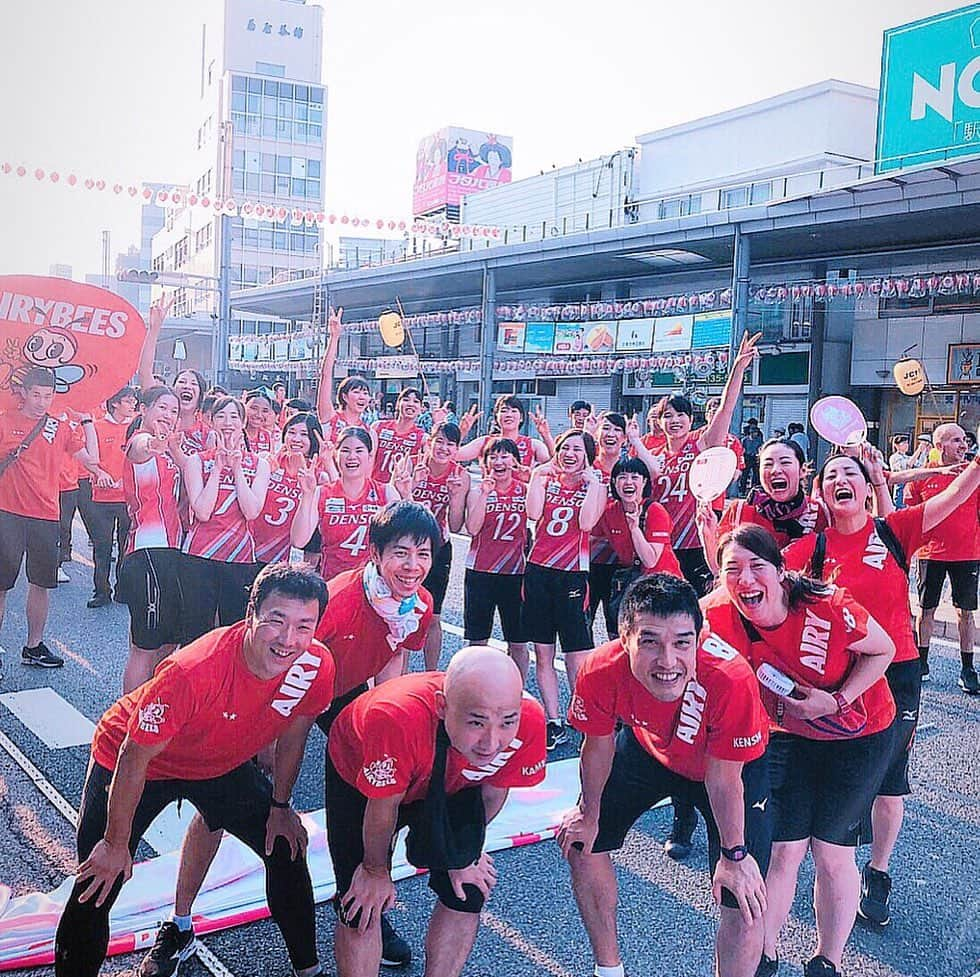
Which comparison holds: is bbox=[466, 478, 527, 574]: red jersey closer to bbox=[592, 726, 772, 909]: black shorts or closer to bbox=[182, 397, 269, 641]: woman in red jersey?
bbox=[182, 397, 269, 641]: woman in red jersey

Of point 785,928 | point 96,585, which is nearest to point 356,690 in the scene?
point 785,928

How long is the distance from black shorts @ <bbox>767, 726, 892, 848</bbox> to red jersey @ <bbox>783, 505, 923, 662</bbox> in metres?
0.58

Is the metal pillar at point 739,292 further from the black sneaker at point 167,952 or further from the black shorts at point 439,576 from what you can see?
the black sneaker at point 167,952

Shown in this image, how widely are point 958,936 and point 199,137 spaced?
238ft

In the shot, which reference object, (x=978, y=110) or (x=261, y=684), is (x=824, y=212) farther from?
(x=261, y=684)

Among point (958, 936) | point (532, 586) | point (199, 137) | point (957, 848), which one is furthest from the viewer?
point (199, 137)

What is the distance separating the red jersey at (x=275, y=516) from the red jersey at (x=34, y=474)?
1.72 metres

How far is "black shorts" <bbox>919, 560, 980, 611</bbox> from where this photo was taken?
21.1ft

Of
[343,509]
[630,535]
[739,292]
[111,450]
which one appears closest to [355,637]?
[343,509]

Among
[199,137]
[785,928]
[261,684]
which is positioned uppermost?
[199,137]

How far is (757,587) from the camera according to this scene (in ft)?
10.2

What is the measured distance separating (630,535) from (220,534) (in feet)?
8.02

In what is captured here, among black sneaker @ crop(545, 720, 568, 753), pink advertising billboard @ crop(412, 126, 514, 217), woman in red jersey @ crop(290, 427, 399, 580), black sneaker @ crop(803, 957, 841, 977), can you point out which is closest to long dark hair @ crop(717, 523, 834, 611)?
black sneaker @ crop(803, 957, 841, 977)

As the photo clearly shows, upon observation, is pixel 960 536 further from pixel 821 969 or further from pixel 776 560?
pixel 821 969
